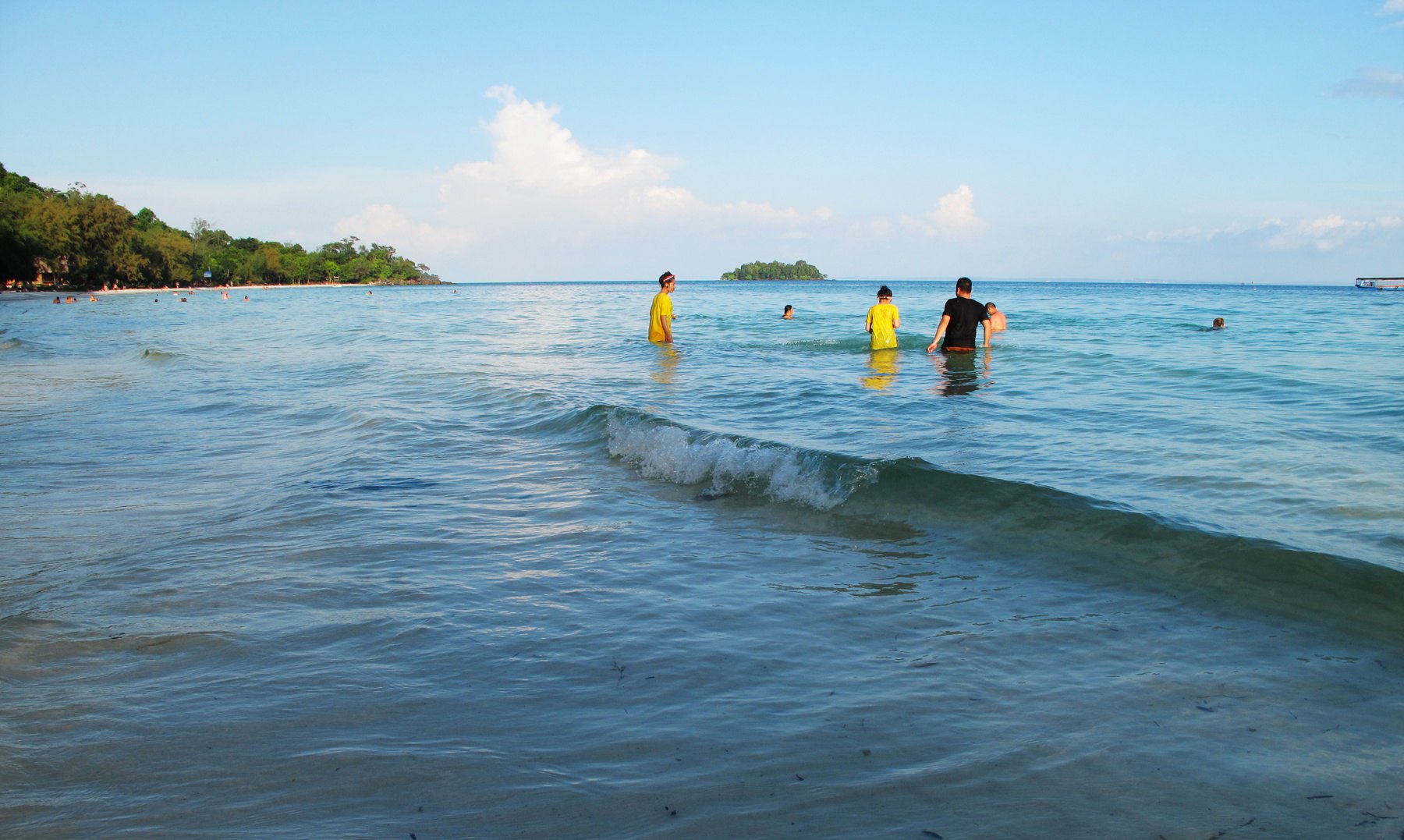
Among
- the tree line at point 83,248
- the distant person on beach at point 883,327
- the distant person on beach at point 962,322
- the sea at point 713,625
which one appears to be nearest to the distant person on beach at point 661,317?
the distant person on beach at point 883,327

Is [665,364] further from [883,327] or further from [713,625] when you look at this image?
[713,625]

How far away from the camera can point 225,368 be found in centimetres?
1723

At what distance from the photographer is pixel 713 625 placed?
408 cm

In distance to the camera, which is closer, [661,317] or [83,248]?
[661,317]

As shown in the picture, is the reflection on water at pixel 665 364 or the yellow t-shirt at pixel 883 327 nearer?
the reflection on water at pixel 665 364

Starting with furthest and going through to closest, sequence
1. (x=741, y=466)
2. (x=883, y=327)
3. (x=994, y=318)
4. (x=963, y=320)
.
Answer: (x=883, y=327), (x=994, y=318), (x=963, y=320), (x=741, y=466)

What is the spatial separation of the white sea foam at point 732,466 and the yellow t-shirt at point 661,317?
960 centimetres

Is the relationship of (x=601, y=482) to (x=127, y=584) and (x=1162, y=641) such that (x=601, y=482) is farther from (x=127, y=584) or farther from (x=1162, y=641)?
(x=1162, y=641)

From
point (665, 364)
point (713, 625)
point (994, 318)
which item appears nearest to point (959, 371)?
point (994, 318)

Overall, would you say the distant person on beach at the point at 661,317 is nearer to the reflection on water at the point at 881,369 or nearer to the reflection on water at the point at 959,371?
the reflection on water at the point at 881,369

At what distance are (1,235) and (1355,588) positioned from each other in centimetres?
8519

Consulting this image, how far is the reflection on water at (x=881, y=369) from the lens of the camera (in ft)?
42.3

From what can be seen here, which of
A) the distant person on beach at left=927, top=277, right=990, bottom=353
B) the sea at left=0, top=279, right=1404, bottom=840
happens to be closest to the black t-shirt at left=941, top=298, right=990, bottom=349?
the distant person on beach at left=927, top=277, right=990, bottom=353

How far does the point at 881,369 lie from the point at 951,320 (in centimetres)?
146
